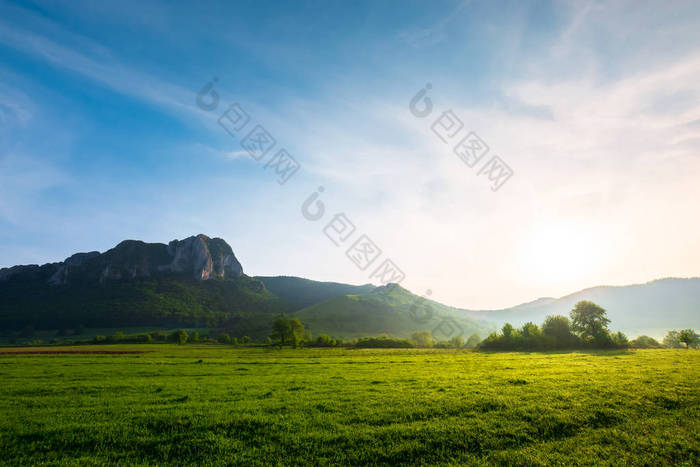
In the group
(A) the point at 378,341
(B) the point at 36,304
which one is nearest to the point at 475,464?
(A) the point at 378,341

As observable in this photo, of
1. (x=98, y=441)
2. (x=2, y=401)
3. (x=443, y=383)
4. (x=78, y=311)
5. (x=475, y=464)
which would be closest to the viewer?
(x=475, y=464)

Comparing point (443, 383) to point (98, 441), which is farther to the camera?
point (443, 383)

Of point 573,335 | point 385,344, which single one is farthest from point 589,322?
point 385,344

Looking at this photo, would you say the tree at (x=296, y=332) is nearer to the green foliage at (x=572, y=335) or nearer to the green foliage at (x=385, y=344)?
the green foliage at (x=385, y=344)

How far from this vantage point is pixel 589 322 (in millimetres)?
75250

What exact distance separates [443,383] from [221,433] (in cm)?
1685

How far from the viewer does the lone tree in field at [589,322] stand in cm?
7206

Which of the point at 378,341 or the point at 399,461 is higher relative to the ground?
the point at 399,461

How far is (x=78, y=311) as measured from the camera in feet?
594

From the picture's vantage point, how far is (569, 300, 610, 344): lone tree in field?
2837 inches

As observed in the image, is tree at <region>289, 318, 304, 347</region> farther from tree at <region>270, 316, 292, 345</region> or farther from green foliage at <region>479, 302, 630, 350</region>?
green foliage at <region>479, 302, 630, 350</region>

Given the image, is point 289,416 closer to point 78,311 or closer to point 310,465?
point 310,465

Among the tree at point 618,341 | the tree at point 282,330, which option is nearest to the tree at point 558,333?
the tree at point 618,341

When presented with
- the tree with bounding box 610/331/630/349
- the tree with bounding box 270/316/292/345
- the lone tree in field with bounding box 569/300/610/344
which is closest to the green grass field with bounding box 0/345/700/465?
the tree with bounding box 610/331/630/349
